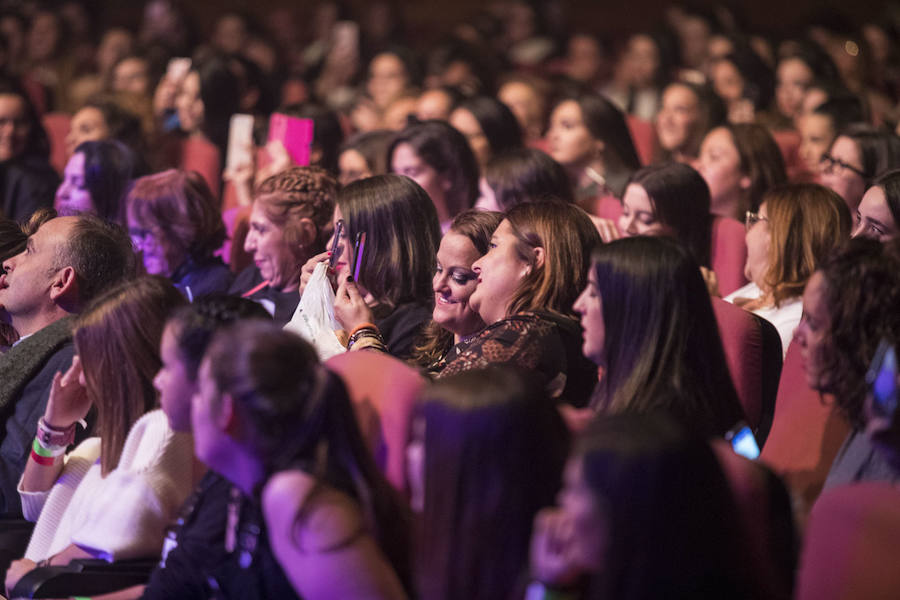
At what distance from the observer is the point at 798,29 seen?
762 centimetres

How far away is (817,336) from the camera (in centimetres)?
197

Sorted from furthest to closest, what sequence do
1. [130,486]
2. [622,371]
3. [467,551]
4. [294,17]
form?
[294,17] < [130,486] < [622,371] < [467,551]

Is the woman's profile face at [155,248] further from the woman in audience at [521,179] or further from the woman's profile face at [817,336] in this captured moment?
the woman's profile face at [817,336]

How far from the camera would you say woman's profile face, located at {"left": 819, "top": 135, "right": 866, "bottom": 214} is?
12.3ft

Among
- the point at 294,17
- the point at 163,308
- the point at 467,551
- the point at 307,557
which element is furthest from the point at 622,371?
the point at 294,17

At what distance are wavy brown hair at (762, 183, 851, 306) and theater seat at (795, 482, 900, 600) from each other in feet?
4.87

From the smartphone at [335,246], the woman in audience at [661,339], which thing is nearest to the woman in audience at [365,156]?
the smartphone at [335,246]

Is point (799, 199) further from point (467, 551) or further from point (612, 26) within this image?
point (612, 26)

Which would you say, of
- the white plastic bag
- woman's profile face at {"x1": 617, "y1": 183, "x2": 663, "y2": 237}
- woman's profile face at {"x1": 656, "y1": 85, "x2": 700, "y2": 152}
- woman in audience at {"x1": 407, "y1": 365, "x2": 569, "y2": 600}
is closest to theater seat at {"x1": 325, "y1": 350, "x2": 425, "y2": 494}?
woman in audience at {"x1": 407, "y1": 365, "x2": 569, "y2": 600}

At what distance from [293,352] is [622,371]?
61cm

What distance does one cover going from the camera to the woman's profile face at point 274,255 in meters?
3.32

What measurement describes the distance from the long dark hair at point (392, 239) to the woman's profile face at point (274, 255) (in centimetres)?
39

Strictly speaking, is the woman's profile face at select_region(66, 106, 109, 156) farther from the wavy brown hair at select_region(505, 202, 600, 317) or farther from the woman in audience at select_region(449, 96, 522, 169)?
the wavy brown hair at select_region(505, 202, 600, 317)

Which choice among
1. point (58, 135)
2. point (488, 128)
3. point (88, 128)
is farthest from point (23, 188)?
point (488, 128)
